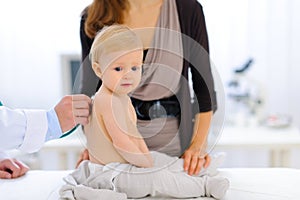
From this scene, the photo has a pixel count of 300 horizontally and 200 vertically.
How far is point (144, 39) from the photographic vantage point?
2.95ft

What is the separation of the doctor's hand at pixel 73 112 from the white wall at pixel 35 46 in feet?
3.04

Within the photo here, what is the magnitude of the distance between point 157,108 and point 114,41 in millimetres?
181

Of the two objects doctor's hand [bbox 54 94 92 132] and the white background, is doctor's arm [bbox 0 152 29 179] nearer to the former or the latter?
doctor's hand [bbox 54 94 92 132]

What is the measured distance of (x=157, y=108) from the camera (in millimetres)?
939

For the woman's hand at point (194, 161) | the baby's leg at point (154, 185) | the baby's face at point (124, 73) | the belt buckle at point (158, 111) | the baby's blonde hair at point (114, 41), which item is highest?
the baby's blonde hair at point (114, 41)

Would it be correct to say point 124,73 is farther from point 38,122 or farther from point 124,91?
point 38,122

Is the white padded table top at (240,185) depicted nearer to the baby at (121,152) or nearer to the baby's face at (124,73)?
the baby at (121,152)

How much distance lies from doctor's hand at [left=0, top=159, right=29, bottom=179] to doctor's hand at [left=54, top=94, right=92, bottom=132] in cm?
30

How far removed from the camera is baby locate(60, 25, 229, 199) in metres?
0.86

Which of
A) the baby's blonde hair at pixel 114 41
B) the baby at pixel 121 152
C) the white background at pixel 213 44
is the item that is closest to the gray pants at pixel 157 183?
the baby at pixel 121 152

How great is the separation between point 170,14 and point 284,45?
1.02 metres

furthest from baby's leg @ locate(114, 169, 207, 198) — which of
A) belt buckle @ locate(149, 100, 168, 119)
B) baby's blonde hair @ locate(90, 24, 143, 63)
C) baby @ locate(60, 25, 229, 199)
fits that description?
baby's blonde hair @ locate(90, 24, 143, 63)

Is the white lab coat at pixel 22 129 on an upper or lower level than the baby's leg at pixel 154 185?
upper

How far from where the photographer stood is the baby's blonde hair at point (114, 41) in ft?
2.76
